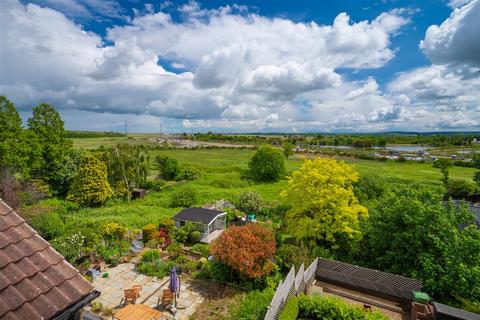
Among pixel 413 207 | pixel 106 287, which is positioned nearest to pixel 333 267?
pixel 413 207

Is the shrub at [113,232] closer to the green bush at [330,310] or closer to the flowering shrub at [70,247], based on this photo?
the flowering shrub at [70,247]

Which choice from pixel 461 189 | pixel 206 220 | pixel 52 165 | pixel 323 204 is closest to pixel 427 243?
pixel 323 204

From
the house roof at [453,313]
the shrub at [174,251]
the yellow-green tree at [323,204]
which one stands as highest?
the yellow-green tree at [323,204]

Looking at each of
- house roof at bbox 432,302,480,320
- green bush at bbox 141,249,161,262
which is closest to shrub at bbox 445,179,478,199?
house roof at bbox 432,302,480,320

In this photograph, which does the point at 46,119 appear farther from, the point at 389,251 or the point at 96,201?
the point at 389,251

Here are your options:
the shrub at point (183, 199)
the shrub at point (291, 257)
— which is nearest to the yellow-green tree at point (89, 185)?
the shrub at point (183, 199)

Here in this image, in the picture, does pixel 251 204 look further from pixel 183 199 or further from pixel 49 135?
pixel 49 135

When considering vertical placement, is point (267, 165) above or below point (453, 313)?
above

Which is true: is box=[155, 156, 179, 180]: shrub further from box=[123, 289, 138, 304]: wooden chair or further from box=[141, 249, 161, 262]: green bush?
box=[123, 289, 138, 304]: wooden chair
